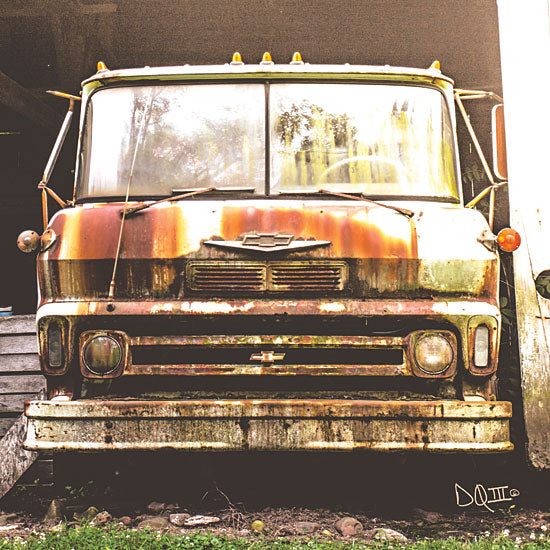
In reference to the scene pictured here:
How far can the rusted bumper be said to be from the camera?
126 inches

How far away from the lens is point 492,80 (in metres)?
7.70

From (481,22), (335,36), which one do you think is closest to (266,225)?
(335,36)

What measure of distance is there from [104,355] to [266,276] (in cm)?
87

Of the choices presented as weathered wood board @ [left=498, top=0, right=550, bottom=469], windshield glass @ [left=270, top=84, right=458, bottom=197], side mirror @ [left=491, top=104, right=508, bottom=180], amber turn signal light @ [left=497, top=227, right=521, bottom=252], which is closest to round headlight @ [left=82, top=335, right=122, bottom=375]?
windshield glass @ [left=270, top=84, right=458, bottom=197]

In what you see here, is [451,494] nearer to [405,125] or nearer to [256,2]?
[405,125]

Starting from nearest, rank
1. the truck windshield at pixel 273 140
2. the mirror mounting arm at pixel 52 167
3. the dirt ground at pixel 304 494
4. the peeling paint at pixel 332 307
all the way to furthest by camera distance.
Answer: the peeling paint at pixel 332 307
the dirt ground at pixel 304 494
the truck windshield at pixel 273 140
the mirror mounting arm at pixel 52 167

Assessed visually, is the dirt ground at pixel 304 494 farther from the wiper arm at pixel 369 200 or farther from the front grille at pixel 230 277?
the wiper arm at pixel 369 200

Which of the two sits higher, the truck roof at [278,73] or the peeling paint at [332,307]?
the truck roof at [278,73]

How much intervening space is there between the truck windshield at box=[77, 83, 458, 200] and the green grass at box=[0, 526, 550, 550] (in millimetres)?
1728

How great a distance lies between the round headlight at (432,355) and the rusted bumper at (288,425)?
204mm

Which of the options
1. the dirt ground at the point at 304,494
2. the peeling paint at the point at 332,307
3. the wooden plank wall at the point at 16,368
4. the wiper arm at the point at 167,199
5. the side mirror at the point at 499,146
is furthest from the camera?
the wooden plank wall at the point at 16,368
